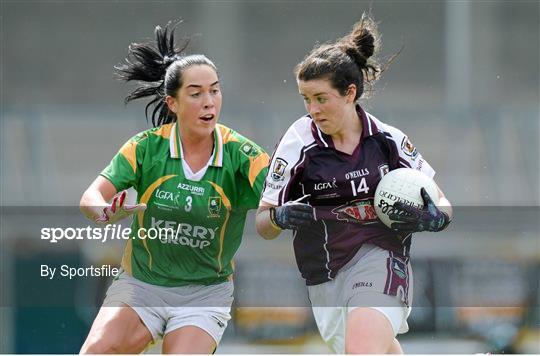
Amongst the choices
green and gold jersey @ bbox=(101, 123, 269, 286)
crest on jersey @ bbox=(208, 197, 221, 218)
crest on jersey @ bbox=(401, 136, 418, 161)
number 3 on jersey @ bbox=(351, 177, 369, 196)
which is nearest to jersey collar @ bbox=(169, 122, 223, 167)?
green and gold jersey @ bbox=(101, 123, 269, 286)

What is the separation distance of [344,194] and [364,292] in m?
0.30

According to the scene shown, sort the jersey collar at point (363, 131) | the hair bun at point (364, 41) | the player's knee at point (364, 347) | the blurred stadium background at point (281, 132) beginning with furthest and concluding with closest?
1. the blurred stadium background at point (281, 132)
2. the hair bun at point (364, 41)
3. the jersey collar at point (363, 131)
4. the player's knee at point (364, 347)

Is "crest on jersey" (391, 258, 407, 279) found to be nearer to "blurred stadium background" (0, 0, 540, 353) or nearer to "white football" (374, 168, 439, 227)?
"white football" (374, 168, 439, 227)

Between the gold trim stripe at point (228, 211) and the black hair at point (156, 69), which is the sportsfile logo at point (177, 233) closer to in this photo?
the gold trim stripe at point (228, 211)

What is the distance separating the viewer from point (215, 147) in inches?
136

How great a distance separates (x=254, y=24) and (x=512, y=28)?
8.28 feet

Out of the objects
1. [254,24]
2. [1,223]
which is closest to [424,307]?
[1,223]

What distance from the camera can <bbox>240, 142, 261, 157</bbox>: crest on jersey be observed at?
11.3 ft

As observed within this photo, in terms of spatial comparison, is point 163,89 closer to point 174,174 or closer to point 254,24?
point 174,174

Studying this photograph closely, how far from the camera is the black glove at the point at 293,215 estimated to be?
3.20 meters

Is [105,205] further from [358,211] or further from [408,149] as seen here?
[408,149]

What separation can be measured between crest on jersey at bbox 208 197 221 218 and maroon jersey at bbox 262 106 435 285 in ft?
0.70

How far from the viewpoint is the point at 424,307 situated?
13.4 ft

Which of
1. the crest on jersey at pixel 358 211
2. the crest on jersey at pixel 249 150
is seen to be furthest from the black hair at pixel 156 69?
the crest on jersey at pixel 358 211
